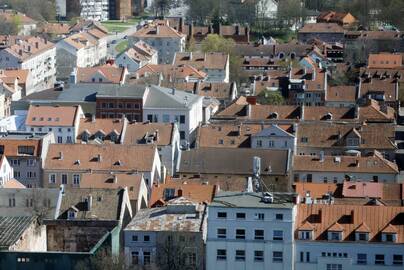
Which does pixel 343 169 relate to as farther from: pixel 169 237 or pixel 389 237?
pixel 169 237

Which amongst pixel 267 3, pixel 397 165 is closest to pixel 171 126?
pixel 397 165

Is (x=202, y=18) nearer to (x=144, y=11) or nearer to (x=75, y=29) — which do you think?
(x=75, y=29)

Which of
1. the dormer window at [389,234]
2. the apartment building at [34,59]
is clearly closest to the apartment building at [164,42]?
the apartment building at [34,59]

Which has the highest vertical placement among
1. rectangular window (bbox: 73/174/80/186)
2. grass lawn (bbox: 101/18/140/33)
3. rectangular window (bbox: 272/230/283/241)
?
rectangular window (bbox: 272/230/283/241)

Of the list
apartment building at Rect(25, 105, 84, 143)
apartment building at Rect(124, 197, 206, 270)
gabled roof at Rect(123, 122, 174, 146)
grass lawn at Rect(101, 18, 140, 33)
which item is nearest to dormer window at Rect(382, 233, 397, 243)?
apartment building at Rect(124, 197, 206, 270)

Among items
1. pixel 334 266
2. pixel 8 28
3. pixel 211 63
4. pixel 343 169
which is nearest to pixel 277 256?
pixel 334 266

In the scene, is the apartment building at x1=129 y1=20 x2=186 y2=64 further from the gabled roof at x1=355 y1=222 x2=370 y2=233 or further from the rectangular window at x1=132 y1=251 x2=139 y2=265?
the gabled roof at x1=355 y1=222 x2=370 y2=233
